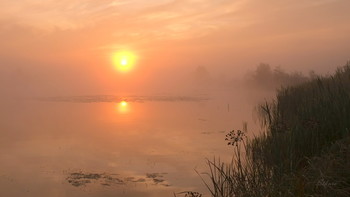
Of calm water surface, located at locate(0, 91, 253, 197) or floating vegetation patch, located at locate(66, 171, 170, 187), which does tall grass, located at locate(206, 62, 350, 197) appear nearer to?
calm water surface, located at locate(0, 91, 253, 197)

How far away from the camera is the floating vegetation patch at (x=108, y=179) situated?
10984mm

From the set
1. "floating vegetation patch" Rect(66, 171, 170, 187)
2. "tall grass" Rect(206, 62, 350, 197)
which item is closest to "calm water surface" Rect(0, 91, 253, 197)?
"floating vegetation patch" Rect(66, 171, 170, 187)

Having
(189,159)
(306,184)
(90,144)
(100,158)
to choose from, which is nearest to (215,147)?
(189,159)

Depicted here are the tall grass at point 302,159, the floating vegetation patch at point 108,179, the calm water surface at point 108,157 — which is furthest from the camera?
the floating vegetation patch at point 108,179

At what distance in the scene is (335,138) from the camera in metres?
8.11

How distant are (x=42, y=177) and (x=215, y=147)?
701 centimetres

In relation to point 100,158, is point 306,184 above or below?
below

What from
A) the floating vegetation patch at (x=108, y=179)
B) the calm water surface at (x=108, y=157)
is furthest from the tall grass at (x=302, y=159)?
the floating vegetation patch at (x=108, y=179)

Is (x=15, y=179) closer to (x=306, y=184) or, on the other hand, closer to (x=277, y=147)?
(x=277, y=147)

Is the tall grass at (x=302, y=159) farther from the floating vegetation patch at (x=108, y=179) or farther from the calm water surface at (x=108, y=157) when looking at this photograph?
the floating vegetation patch at (x=108, y=179)

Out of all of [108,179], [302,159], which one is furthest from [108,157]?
[302,159]

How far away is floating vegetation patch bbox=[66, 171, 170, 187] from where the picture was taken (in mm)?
10984

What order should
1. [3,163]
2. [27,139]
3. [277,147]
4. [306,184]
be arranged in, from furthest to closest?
[27,139] → [3,163] → [277,147] → [306,184]

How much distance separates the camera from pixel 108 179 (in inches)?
447
